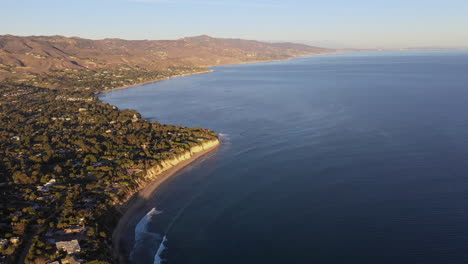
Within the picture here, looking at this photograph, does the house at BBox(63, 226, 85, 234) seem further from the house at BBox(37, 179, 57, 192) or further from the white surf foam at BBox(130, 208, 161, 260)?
the house at BBox(37, 179, 57, 192)

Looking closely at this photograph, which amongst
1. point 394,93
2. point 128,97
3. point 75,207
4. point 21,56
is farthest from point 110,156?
point 21,56

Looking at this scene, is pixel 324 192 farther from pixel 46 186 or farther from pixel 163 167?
pixel 46 186

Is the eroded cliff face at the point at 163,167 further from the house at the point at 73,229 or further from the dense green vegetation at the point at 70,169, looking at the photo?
the house at the point at 73,229

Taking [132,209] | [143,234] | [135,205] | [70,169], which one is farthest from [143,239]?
[70,169]

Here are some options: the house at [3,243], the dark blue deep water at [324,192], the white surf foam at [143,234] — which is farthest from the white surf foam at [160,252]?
the house at [3,243]

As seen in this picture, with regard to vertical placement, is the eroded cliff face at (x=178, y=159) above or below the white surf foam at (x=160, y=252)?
above

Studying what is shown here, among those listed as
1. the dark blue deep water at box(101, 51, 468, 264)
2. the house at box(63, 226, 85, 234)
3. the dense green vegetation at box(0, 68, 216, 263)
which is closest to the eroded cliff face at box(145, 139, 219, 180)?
the dense green vegetation at box(0, 68, 216, 263)
